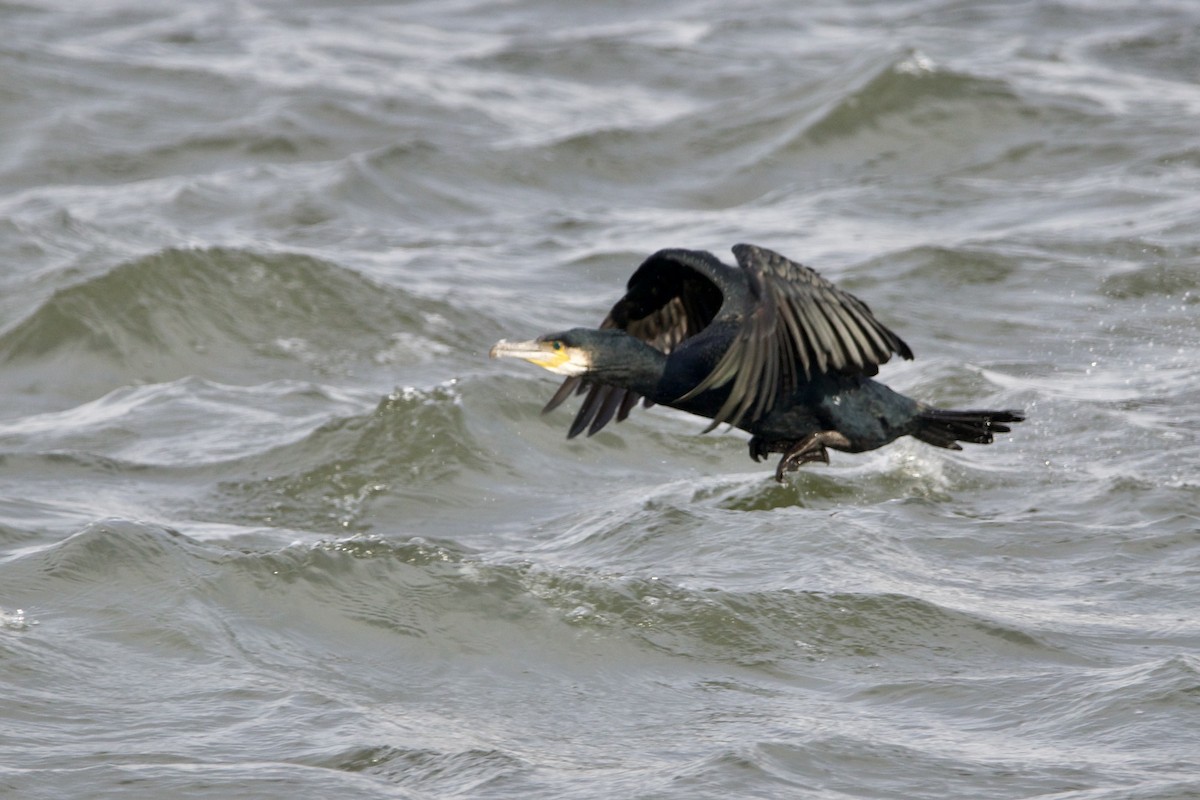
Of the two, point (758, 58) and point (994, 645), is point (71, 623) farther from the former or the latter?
point (758, 58)

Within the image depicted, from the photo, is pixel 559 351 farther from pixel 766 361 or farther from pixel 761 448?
pixel 761 448

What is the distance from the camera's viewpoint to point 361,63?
15.2m

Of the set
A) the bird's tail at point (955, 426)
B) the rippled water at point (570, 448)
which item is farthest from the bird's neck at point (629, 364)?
the bird's tail at point (955, 426)

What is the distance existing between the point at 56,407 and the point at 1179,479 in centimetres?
483

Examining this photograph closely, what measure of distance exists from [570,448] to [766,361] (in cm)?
259

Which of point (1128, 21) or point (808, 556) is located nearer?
point (808, 556)

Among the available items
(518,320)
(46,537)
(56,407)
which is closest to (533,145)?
(518,320)

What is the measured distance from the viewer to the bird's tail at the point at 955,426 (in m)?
5.74

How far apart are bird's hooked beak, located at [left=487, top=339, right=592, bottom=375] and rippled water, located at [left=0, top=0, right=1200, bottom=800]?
2.64 feet

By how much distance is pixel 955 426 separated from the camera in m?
Answer: 5.84

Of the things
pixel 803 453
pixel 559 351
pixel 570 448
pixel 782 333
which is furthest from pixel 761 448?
pixel 570 448

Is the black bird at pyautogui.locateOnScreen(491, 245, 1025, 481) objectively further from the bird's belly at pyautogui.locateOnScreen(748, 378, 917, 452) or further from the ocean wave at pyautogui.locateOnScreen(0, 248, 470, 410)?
the ocean wave at pyautogui.locateOnScreen(0, 248, 470, 410)

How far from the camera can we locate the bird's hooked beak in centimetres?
530

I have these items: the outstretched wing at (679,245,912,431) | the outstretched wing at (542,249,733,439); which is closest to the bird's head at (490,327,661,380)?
the outstretched wing at (679,245,912,431)
